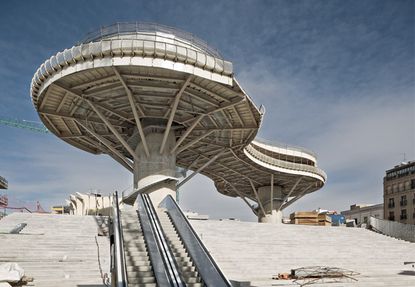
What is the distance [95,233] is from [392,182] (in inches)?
3172

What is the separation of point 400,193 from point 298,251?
2767 inches

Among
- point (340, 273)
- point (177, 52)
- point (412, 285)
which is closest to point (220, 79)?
point (177, 52)

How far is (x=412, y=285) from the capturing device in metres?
13.7

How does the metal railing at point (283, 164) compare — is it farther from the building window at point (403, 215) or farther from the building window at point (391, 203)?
the building window at point (391, 203)

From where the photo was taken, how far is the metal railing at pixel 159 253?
1055 cm

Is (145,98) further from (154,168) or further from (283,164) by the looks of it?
(283,164)

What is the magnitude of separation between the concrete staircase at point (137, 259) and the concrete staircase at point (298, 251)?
381 centimetres

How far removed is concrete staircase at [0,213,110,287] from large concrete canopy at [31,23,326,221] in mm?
8483

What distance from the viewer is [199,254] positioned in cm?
1173

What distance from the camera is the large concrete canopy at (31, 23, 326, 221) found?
872 inches

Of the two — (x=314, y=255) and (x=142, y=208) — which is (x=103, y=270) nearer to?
(x=142, y=208)

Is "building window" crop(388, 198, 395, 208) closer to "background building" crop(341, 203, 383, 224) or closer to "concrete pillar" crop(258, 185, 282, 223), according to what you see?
"background building" crop(341, 203, 383, 224)

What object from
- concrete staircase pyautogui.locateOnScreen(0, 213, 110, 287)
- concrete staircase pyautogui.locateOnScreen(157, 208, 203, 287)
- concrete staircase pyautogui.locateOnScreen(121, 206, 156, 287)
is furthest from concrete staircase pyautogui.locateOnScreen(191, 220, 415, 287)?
concrete staircase pyautogui.locateOnScreen(0, 213, 110, 287)

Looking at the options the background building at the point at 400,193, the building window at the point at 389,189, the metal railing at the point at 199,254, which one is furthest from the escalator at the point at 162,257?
the building window at the point at 389,189
